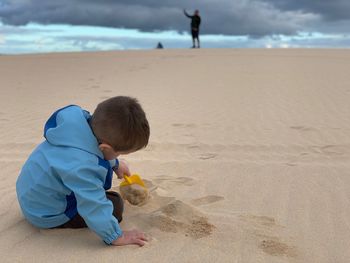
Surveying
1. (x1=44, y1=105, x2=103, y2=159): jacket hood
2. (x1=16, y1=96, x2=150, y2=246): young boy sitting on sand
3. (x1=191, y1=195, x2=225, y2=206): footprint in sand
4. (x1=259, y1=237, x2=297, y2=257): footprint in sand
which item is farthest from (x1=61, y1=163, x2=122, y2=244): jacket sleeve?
(x1=191, y1=195, x2=225, y2=206): footprint in sand

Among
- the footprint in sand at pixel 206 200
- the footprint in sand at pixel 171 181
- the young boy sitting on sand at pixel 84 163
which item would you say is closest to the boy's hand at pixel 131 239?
the young boy sitting on sand at pixel 84 163

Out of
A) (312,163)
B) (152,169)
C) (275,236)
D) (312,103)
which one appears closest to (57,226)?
(275,236)

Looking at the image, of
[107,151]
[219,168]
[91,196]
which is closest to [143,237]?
[91,196]

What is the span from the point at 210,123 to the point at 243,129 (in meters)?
0.56

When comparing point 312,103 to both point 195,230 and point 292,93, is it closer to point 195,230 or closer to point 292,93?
point 292,93

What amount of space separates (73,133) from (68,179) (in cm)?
24

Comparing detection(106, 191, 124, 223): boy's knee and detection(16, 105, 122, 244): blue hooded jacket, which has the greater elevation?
detection(16, 105, 122, 244): blue hooded jacket

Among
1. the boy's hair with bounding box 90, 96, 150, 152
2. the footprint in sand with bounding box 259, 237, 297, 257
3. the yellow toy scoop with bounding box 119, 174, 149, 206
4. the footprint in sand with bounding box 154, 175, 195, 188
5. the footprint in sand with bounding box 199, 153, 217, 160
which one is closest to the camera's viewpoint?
the boy's hair with bounding box 90, 96, 150, 152

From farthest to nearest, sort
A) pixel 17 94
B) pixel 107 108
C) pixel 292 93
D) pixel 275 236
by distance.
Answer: pixel 17 94
pixel 292 93
pixel 275 236
pixel 107 108

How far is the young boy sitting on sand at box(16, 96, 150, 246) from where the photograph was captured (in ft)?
8.11

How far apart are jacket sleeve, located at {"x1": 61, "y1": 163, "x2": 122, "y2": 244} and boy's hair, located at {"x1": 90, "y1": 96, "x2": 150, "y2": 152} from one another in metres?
0.17

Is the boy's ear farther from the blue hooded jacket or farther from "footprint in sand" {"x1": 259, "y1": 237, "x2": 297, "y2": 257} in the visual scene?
"footprint in sand" {"x1": 259, "y1": 237, "x2": 297, "y2": 257}

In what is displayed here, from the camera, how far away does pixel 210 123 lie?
Result: 21.6 ft

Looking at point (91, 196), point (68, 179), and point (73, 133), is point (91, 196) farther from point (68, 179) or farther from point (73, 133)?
point (73, 133)
